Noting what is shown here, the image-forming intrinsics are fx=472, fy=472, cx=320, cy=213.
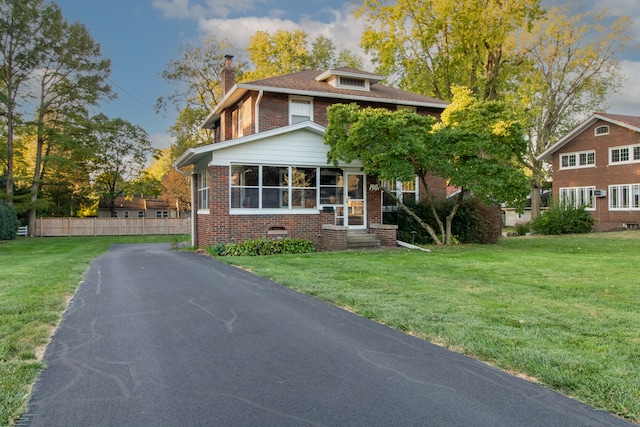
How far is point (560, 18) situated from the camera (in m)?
→ 33.1

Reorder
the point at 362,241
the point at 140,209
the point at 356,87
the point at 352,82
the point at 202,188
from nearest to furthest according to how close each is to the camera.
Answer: the point at 362,241, the point at 202,188, the point at 356,87, the point at 352,82, the point at 140,209

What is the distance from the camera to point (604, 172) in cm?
3269

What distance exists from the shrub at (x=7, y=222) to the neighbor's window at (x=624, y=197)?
38284 mm

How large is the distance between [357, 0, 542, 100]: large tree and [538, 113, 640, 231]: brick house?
27.6 feet

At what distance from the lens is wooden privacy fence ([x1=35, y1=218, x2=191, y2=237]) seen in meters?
33.4

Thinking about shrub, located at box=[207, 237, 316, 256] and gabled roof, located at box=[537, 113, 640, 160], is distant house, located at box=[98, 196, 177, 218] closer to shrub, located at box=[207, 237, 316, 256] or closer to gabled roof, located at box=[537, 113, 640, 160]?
gabled roof, located at box=[537, 113, 640, 160]

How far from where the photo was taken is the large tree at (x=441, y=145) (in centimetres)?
1552

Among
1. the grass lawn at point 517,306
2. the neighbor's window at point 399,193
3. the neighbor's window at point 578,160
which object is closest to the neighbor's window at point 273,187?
the neighbor's window at point 399,193

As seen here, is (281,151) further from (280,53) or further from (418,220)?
(280,53)

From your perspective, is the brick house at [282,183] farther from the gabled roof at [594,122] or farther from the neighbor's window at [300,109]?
the gabled roof at [594,122]

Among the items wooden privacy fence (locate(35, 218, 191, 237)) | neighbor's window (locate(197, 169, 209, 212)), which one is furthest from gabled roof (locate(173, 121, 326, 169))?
wooden privacy fence (locate(35, 218, 191, 237))

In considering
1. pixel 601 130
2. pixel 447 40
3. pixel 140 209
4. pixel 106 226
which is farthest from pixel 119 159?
pixel 601 130

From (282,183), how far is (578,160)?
27652mm

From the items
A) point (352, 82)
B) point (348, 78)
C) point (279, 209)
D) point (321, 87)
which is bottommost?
point (279, 209)
